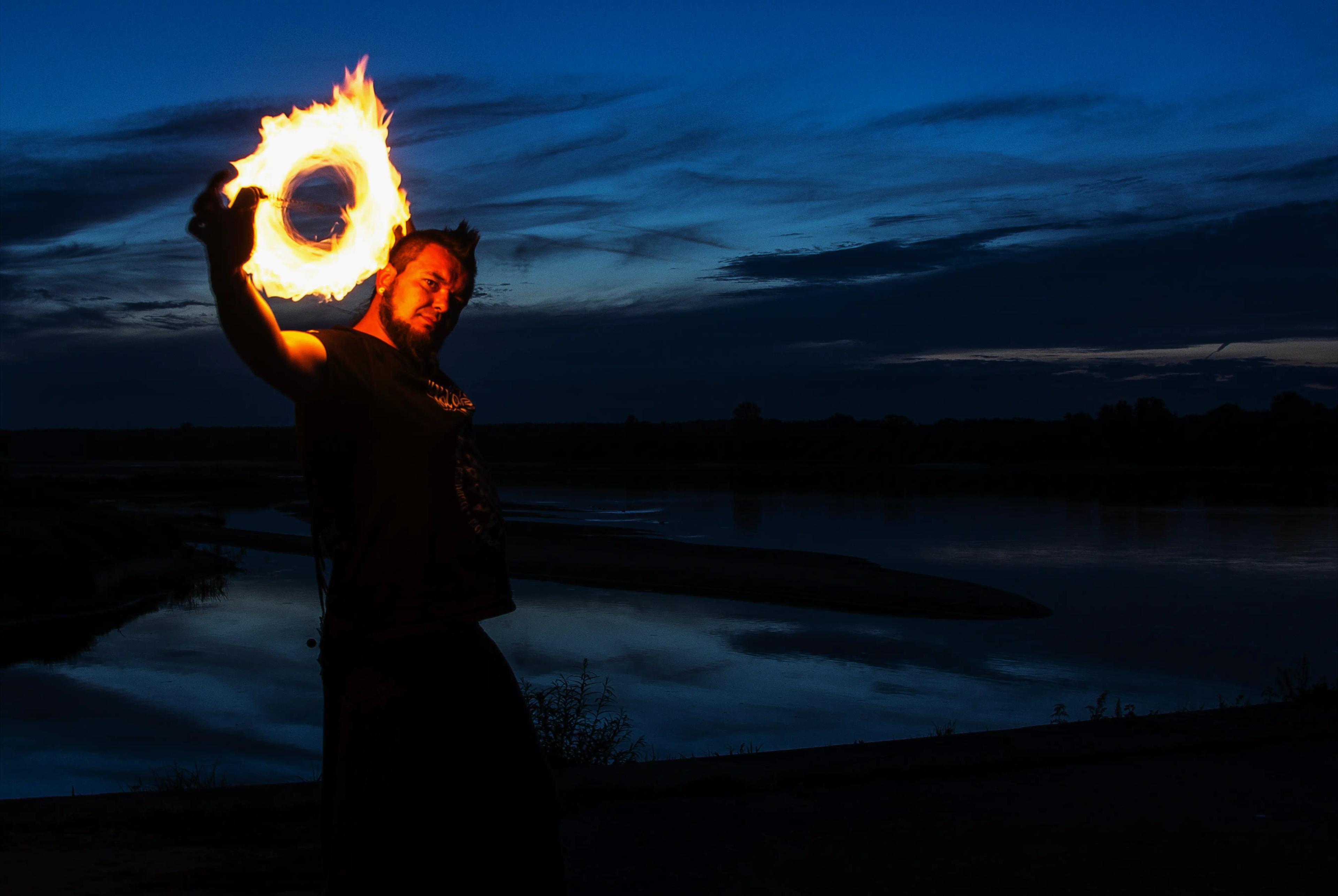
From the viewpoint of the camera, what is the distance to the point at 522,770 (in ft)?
10.1

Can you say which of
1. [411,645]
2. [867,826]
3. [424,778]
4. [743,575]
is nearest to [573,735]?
[867,826]

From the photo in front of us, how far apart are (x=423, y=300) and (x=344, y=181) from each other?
0.48 metres

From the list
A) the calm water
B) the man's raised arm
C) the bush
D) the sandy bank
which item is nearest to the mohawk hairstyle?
the man's raised arm

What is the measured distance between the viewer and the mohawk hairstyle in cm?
311

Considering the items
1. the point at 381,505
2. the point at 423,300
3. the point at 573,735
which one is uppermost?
the point at 423,300

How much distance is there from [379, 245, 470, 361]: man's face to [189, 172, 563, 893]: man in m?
0.01

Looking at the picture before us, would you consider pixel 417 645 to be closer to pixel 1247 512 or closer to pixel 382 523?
pixel 382 523

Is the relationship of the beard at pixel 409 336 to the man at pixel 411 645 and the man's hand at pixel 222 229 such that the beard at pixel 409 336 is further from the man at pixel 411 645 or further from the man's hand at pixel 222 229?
the man's hand at pixel 222 229

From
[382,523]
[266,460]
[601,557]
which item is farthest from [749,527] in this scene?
[266,460]

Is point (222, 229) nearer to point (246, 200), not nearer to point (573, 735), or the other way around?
point (246, 200)

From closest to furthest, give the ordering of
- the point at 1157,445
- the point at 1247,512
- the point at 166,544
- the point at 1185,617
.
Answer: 1. the point at 1185,617
2. the point at 166,544
3. the point at 1247,512
4. the point at 1157,445

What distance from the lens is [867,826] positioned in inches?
217

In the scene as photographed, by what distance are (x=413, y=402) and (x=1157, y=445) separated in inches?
3943

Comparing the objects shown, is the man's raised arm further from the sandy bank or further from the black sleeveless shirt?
the sandy bank
